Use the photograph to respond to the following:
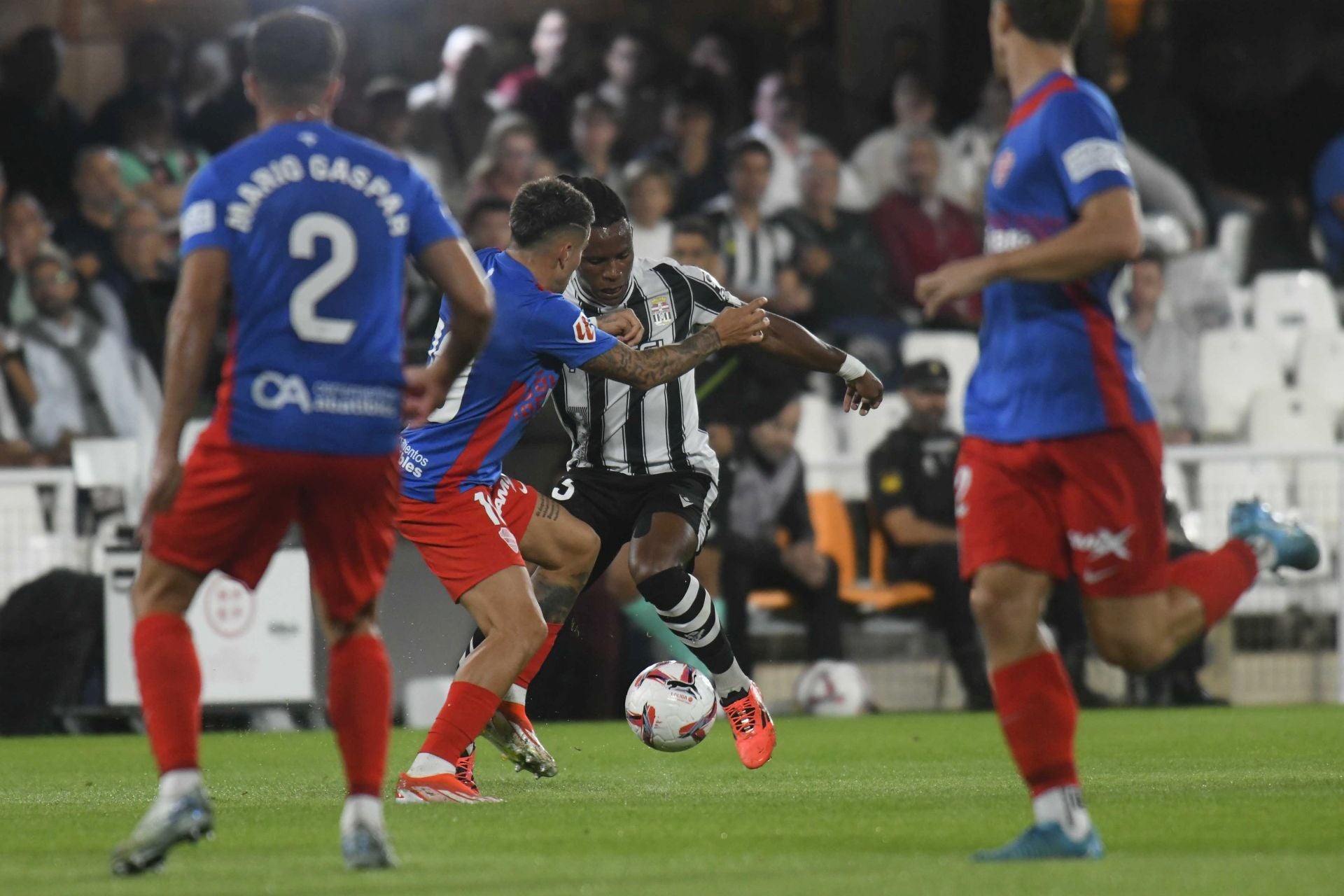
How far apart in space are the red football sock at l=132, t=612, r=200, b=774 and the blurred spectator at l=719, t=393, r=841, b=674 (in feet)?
24.5

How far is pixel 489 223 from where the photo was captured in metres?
12.9

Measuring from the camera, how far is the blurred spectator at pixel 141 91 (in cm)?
1512

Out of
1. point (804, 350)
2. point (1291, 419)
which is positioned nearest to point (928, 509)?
point (1291, 419)

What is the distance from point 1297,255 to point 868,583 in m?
5.64

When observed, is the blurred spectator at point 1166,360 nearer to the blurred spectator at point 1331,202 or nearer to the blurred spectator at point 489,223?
the blurred spectator at point 1331,202

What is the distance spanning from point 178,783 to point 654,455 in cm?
375

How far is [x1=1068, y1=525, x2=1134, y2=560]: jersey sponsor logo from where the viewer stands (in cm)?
518

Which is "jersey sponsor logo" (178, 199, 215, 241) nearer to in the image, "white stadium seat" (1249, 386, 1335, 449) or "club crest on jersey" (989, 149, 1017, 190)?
"club crest on jersey" (989, 149, 1017, 190)

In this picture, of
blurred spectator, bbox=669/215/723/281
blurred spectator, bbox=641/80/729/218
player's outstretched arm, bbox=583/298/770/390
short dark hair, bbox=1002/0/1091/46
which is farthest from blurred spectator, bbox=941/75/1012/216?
short dark hair, bbox=1002/0/1091/46

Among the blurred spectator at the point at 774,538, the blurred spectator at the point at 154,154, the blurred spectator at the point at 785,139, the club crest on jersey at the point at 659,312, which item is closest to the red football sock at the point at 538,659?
the club crest on jersey at the point at 659,312

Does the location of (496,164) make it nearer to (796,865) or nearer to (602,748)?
(602,748)

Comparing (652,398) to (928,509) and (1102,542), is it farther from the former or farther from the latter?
(928,509)

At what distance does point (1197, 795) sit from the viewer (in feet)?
22.9

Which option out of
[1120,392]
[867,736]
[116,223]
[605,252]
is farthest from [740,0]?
[1120,392]
